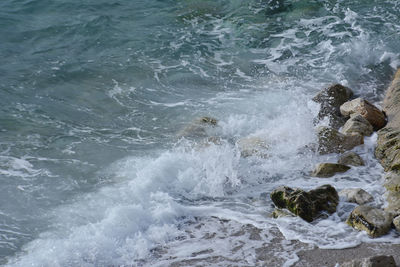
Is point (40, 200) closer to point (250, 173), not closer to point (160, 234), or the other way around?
point (160, 234)

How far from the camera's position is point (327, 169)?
754 cm

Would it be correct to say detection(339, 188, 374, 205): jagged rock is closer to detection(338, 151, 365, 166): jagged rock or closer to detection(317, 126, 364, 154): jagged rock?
detection(338, 151, 365, 166): jagged rock

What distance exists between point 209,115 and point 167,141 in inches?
42.3

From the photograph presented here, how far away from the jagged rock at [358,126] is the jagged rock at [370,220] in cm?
224

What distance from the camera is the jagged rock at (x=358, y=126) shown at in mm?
8359

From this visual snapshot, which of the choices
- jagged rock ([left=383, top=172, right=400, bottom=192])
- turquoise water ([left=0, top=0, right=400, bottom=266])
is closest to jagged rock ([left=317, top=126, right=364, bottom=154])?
turquoise water ([left=0, top=0, right=400, bottom=266])

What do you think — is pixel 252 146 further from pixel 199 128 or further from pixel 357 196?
pixel 357 196

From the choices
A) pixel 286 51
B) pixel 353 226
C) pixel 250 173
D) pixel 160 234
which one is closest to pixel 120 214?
pixel 160 234

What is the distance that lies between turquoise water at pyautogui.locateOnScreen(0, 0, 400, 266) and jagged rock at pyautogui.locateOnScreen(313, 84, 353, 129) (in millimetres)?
240

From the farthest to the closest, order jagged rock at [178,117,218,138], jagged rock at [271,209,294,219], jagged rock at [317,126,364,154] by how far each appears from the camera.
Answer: jagged rock at [178,117,218,138] → jagged rock at [317,126,364,154] → jagged rock at [271,209,294,219]

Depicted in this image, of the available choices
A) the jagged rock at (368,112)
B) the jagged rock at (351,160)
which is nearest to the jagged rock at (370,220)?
the jagged rock at (351,160)

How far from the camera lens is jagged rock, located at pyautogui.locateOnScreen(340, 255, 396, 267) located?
5172 mm

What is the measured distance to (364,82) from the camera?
10391mm

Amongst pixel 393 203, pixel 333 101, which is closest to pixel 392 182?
pixel 393 203
